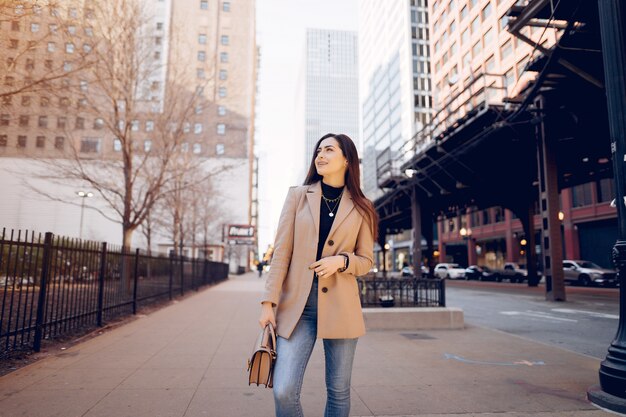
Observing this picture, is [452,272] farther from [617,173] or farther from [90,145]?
[617,173]

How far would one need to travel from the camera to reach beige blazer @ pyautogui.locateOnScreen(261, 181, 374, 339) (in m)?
2.45

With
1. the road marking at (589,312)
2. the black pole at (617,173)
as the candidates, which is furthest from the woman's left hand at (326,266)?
the road marking at (589,312)

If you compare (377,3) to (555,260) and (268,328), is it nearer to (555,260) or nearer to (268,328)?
(555,260)

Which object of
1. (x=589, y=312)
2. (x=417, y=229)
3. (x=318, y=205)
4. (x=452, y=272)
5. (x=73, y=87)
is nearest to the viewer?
(x=318, y=205)

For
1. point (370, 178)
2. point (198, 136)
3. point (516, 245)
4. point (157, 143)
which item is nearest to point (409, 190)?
point (198, 136)

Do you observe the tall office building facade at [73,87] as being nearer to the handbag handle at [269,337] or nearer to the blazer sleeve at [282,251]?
the blazer sleeve at [282,251]

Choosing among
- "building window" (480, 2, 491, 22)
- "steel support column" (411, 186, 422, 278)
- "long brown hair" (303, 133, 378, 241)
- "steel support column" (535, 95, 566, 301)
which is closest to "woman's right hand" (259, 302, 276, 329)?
"long brown hair" (303, 133, 378, 241)

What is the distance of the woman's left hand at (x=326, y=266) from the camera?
2.37 meters

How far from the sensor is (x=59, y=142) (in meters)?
13.2

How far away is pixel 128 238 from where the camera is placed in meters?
15.2

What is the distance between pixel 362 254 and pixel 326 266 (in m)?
0.40

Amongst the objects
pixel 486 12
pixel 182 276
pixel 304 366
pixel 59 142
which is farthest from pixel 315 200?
pixel 182 276

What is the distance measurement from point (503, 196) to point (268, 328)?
28684 mm

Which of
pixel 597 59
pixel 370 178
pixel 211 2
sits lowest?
pixel 597 59
